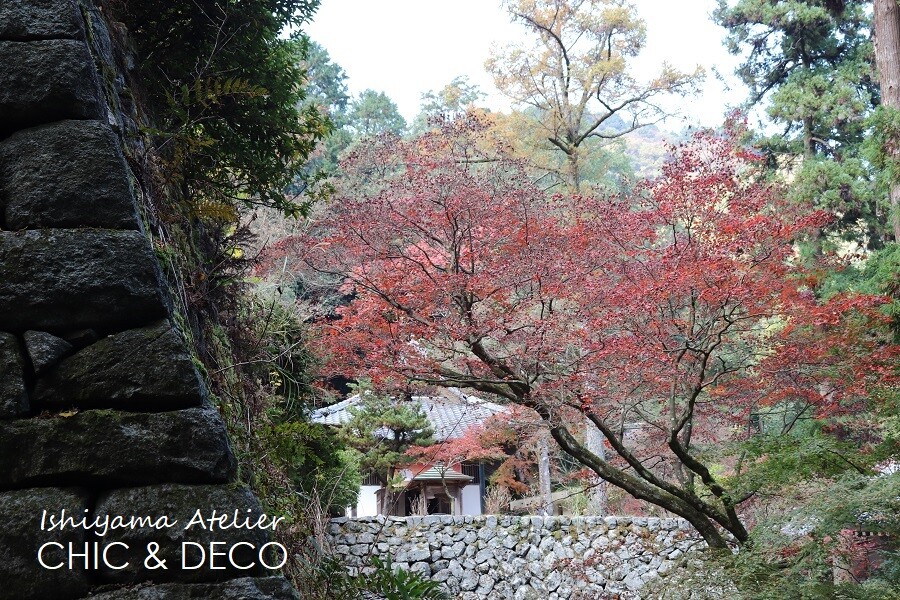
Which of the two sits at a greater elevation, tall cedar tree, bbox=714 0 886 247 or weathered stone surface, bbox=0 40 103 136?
tall cedar tree, bbox=714 0 886 247

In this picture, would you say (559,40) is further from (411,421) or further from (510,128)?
(411,421)

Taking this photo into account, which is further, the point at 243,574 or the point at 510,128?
the point at 510,128

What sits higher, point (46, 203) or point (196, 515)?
point (46, 203)

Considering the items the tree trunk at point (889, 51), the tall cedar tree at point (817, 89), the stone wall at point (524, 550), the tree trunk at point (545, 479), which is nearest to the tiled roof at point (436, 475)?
the tree trunk at point (545, 479)

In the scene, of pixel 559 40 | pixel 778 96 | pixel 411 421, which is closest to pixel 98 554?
pixel 411 421

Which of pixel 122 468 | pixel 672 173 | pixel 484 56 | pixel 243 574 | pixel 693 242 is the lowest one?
pixel 243 574

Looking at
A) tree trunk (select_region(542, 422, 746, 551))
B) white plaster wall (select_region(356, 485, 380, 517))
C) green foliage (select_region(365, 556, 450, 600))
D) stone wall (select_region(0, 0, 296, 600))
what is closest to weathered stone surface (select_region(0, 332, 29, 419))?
stone wall (select_region(0, 0, 296, 600))

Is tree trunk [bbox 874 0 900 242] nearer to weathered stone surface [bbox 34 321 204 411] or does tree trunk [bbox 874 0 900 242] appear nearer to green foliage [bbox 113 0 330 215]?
green foliage [bbox 113 0 330 215]

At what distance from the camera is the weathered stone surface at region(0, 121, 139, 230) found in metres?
2.16

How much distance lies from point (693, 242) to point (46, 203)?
224 inches

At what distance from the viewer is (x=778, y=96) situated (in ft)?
35.8

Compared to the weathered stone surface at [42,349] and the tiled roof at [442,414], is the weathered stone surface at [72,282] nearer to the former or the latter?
the weathered stone surface at [42,349]

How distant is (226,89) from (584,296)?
4269 mm

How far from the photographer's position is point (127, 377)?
2.08m
